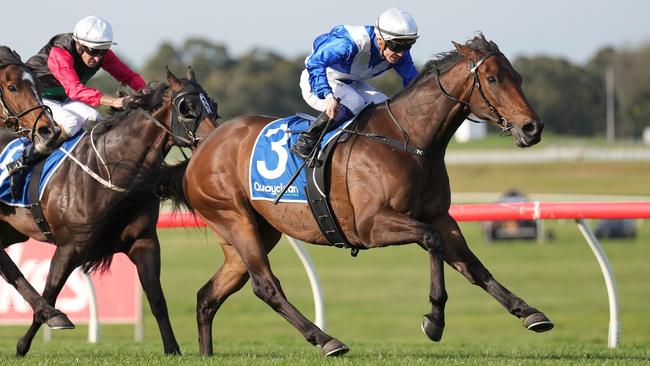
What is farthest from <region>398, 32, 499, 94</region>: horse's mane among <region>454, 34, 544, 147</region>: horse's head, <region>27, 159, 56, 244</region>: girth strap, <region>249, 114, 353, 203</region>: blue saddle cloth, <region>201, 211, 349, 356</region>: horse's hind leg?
<region>27, 159, 56, 244</region>: girth strap

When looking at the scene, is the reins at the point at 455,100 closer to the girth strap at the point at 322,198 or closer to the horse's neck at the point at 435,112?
the horse's neck at the point at 435,112

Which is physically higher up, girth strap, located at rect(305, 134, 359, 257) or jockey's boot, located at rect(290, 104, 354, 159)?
jockey's boot, located at rect(290, 104, 354, 159)

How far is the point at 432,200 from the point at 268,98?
202 feet

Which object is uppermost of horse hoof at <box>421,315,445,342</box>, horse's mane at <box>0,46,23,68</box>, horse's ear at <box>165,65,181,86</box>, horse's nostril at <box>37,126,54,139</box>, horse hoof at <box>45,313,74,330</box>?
horse's mane at <box>0,46,23,68</box>

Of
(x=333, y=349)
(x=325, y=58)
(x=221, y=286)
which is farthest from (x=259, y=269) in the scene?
(x=325, y=58)

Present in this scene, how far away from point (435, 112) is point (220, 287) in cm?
185

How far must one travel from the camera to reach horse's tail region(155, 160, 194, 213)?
24.8 feet

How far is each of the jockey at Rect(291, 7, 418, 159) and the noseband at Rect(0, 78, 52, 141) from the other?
1.60 meters

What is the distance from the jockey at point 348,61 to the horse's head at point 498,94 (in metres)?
0.40

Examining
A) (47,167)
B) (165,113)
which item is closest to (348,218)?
(165,113)

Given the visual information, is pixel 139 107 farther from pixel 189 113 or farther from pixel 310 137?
pixel 310 137

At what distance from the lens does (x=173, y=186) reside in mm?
7605

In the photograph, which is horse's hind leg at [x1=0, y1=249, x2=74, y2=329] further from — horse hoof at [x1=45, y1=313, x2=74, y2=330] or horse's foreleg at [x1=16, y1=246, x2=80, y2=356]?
horse's foreleg at [x1=16, y1=246, x2=80, y2=356]

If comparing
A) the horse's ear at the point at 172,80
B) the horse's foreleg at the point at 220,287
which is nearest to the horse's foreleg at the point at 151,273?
the horse's foreleg at the point at 220,287
